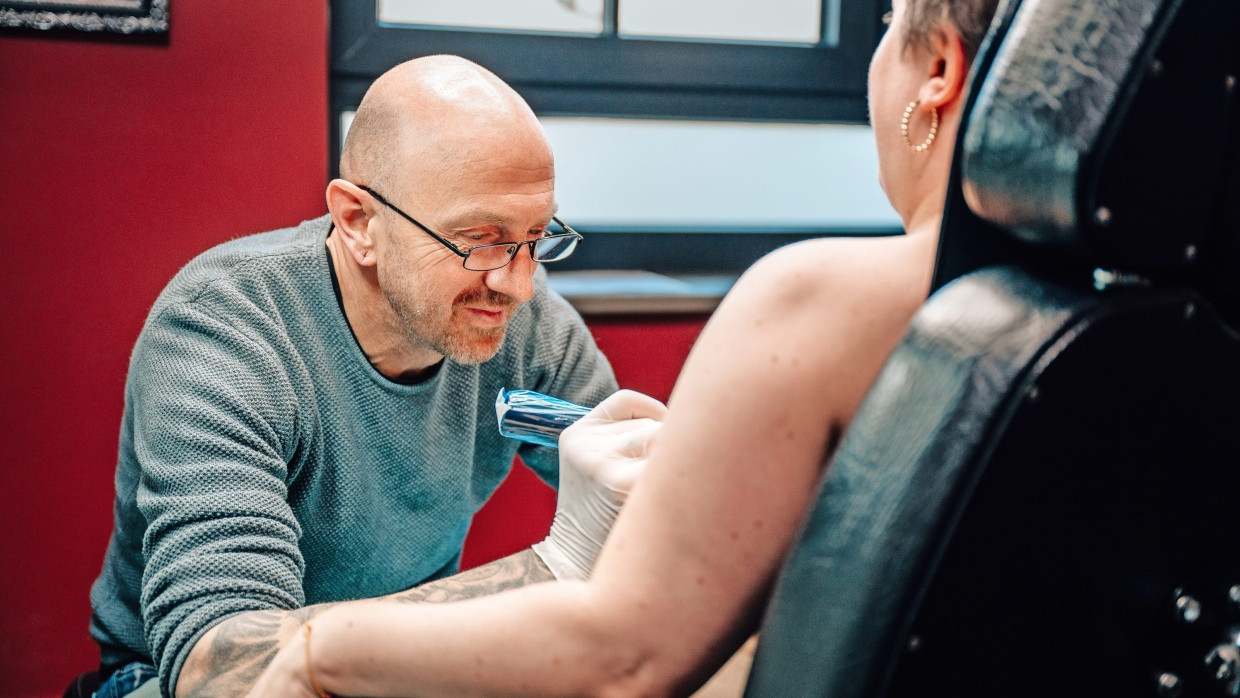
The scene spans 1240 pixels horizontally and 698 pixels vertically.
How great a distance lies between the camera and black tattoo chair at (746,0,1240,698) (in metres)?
0.57

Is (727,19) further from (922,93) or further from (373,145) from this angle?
(922,93)

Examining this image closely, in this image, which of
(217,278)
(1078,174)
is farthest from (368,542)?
(1078,174)

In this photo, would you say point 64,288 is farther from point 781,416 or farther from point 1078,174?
point 1078,174

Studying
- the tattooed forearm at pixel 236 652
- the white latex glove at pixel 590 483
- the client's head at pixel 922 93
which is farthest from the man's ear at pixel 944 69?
the tattooed forearm at pixel 236 652

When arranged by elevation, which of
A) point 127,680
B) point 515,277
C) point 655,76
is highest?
point 655,76

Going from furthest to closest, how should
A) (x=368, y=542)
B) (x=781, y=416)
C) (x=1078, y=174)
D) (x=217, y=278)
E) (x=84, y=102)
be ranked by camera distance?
(x=84, y=102) < (x=368, y=542) < (x=217, y=278) < (x=781, y=416) < (x=1078, y=174)

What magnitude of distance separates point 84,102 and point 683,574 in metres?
1.68

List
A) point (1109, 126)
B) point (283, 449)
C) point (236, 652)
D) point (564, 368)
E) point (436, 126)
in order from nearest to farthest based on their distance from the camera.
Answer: point (1109, 126)
point (236, 652)
point (283, 449)
point (436, 126)
point (564, 368)

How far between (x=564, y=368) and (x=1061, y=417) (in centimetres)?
120

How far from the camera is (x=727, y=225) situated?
2.55m

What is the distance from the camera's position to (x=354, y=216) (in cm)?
158

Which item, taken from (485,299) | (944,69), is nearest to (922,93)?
(944,69)

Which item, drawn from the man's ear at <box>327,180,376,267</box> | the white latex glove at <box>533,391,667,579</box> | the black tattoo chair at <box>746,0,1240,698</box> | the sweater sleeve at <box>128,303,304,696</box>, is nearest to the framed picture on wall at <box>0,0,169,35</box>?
the man's ear at <box>327,180,376,267</box>

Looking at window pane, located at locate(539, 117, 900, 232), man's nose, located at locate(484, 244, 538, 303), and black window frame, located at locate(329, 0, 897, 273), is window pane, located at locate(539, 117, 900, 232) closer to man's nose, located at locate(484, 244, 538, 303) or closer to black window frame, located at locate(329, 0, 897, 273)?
black window frame, located at locate(329, 0, 897, 273)
